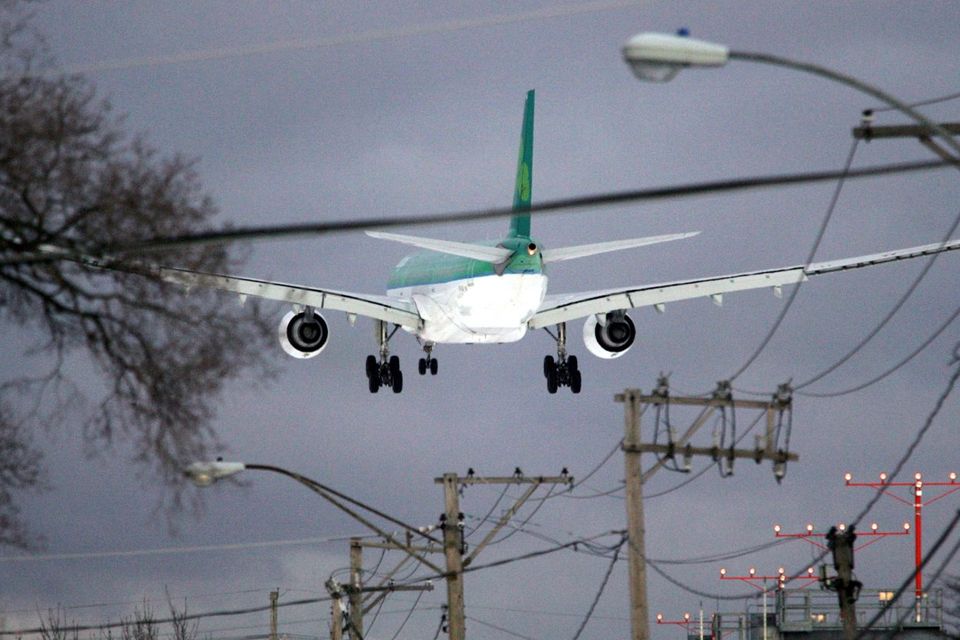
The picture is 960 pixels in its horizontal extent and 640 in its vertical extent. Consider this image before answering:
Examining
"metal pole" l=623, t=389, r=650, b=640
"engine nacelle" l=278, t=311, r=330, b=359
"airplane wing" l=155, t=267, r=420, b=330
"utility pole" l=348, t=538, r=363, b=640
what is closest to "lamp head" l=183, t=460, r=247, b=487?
"metal pole" l=623, t=389, r=650, b=640

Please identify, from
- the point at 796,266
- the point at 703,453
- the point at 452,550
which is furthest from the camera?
the point at 796,266

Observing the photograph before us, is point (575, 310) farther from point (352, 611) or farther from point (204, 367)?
point (204, 367)

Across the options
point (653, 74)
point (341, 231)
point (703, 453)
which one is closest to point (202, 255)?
Result: point (341, 231)

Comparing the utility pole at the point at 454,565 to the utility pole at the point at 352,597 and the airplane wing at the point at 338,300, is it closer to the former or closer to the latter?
the utility pole at the point at 352,597

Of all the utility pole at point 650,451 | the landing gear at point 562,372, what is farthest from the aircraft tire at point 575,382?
the utility pole at point 650,451

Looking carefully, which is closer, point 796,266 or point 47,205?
point 47,205

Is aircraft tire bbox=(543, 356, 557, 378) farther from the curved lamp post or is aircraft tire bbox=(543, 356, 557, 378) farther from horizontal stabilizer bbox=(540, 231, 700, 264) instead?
the curved lamp post

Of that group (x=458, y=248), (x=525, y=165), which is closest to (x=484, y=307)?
(x=458, y=248)
